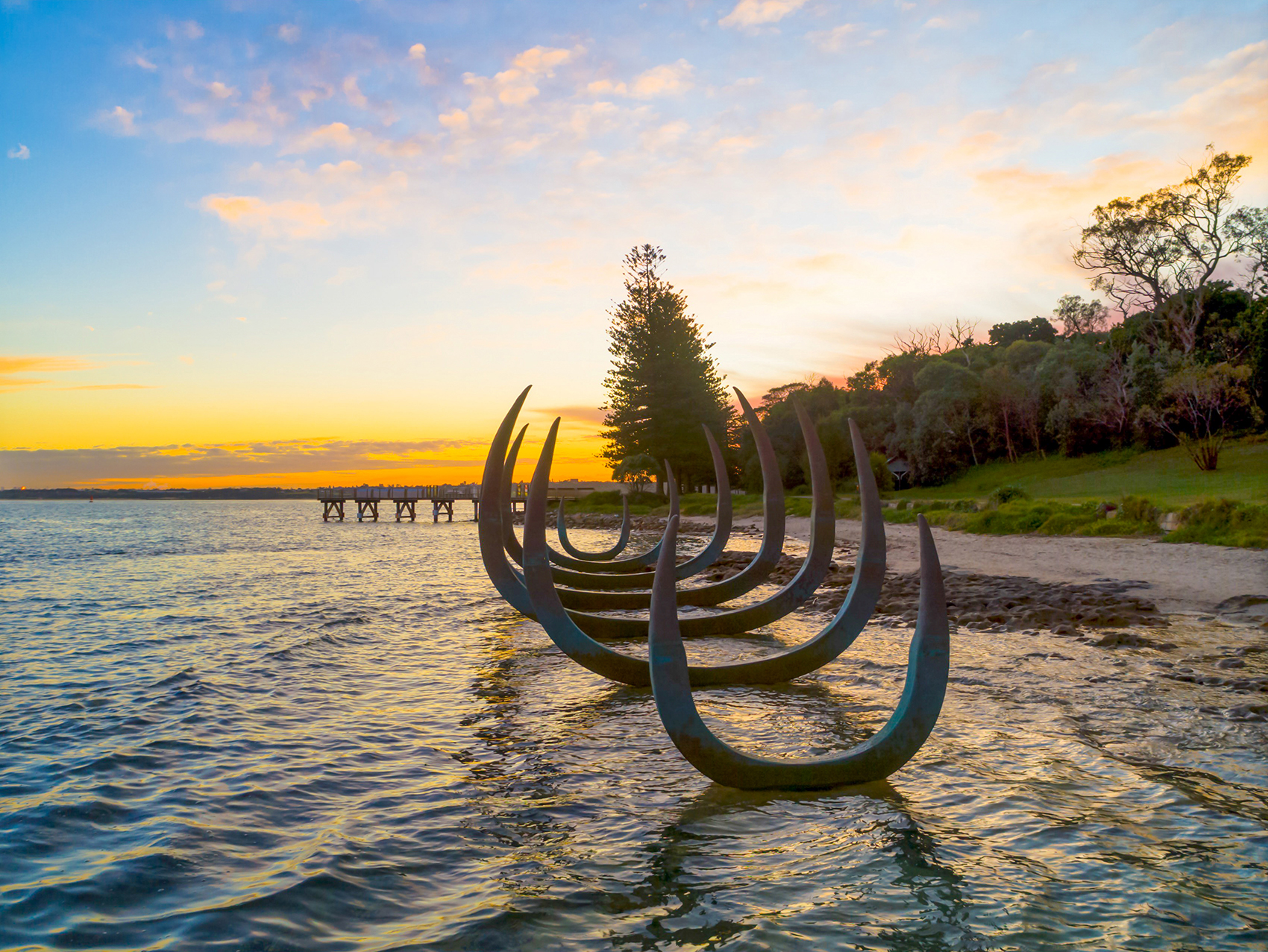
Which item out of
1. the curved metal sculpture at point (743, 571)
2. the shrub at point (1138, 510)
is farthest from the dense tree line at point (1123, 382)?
the curved metal sculpture at point (743, 571)

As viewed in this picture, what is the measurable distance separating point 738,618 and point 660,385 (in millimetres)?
39445

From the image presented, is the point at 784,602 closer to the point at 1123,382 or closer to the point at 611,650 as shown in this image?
the point at 611,650

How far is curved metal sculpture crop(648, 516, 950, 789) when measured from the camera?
4262 mm

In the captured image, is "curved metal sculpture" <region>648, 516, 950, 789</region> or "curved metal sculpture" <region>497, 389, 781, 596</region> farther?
"curved metal sculpture" <region>497, 389, 781, 596</region>

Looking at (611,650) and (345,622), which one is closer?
(611,650)

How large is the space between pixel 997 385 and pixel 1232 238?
1413cm

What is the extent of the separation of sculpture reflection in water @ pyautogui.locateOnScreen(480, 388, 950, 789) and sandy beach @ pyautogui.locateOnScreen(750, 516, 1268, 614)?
6.00 metres

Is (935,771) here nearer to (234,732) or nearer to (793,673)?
(793,673)

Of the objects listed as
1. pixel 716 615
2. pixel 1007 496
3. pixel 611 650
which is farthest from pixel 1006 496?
pixel 611 650

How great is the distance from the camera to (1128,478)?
112ft

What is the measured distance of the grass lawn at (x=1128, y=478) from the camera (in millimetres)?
25125

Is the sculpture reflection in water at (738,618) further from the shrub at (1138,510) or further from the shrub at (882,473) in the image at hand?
the shrub at (882,473)

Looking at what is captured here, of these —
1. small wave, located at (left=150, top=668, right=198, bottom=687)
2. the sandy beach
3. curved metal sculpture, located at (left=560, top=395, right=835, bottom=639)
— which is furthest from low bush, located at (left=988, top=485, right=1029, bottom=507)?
small wave, located at (left=150, top=668, right=198, bottom=687)

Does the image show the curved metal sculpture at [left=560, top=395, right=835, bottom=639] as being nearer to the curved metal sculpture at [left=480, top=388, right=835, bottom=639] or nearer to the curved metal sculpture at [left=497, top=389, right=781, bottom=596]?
the curved metal sculpture at [left=480, top=388, right=835, bottom=639]
